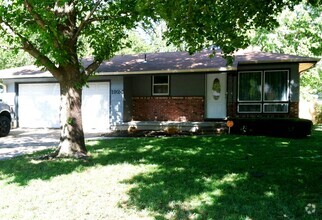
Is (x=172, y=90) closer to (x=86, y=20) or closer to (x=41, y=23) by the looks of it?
(x=86, y=20)

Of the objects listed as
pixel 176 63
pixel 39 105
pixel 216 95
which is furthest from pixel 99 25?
pixel 39 105

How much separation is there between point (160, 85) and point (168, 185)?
11034mm

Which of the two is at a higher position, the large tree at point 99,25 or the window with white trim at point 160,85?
the large tree at point 99,25

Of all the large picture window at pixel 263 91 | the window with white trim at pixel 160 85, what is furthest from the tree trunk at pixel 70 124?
the large picture window at pixel 263 91

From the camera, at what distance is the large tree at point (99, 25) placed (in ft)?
20.5

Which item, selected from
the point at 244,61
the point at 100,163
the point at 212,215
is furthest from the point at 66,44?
the point at 244,61

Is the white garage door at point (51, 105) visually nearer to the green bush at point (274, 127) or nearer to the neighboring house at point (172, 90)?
the neighboring house at point (172, 90)

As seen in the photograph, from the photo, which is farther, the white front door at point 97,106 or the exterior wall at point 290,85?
the white front door at point 97,106

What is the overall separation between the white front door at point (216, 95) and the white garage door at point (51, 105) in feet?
15.4

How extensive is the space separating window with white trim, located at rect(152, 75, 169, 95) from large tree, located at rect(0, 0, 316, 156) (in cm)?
674

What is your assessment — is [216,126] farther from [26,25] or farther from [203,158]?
[26,25]

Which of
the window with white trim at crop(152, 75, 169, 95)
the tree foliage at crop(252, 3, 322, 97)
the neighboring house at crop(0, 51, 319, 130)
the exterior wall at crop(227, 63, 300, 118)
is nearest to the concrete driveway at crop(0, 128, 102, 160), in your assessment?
the neighboring house at crop(0, 51, 319, 130)

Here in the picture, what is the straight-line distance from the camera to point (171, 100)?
16.3 m

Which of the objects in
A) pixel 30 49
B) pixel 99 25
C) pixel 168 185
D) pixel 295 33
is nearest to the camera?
pixel 168 185
